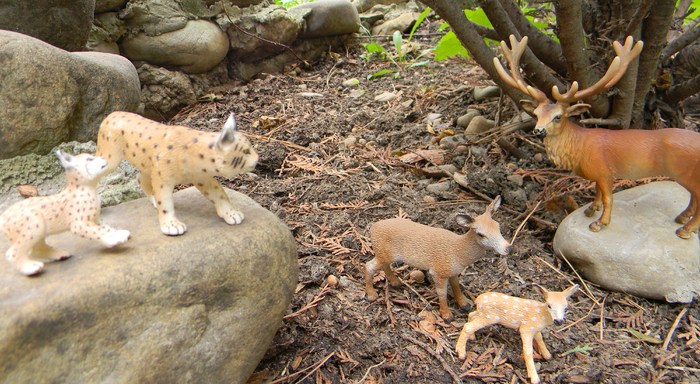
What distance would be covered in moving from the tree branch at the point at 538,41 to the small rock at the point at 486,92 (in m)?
0.95

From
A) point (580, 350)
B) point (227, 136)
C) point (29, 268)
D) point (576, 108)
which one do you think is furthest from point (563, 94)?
point (29, 268)

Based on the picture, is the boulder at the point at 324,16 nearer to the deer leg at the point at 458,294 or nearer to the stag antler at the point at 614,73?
the stag antler at the point at 614,73

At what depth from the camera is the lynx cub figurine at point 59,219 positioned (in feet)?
5.93

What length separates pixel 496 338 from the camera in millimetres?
2586

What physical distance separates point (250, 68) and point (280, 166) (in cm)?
245

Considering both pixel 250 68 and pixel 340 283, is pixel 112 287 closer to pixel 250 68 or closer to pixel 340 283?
pixel 340 283

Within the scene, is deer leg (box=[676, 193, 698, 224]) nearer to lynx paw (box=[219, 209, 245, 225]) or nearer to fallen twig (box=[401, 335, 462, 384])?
fallen twig (box=[401, 335, 462, 384])

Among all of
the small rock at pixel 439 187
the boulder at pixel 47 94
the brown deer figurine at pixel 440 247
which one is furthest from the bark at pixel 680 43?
the boulder at pixel 47 94

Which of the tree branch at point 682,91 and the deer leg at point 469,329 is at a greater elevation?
the tree branch at point 682,91

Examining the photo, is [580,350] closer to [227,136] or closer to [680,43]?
[227,136]

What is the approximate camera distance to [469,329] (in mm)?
2455

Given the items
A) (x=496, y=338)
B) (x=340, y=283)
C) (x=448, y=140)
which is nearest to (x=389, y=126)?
(x=448, y=140)

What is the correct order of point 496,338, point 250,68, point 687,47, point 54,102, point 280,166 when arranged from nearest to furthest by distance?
point 496,338, point 54,102, point 687,47, point 280,166, point 250,68

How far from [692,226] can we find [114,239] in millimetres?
2923
